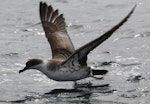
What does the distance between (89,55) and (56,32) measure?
3.68ft

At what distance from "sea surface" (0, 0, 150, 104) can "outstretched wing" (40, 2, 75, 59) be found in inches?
28.8

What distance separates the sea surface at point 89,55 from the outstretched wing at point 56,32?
0.73 meters

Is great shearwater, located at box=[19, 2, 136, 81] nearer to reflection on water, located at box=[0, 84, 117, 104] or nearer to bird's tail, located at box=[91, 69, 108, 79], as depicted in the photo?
bird's tail, located at box=[91, 69, 108, 79]

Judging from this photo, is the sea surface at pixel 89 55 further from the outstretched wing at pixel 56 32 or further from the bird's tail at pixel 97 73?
the outstretched wing at pixel 56 32

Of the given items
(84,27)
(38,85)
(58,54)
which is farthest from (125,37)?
(38,85)

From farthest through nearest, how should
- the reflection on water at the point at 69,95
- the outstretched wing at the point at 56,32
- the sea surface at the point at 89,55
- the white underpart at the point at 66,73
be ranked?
the outstretched wing at the point at 56,32, the white underpart at the point at 66,73, the sea surface at the point at 89,55, the reflection on water at the point at 69,95

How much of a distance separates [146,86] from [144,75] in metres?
0.73

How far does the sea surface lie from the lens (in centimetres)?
1056

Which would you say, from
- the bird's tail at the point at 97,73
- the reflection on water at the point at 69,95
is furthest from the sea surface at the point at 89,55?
the bird's tail at the point at 97,73

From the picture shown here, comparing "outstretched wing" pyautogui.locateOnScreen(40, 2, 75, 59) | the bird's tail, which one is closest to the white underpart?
the bird's tail

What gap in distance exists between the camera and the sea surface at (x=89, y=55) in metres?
10.6

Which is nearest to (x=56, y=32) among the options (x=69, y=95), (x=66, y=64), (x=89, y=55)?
(x=89, y=55)

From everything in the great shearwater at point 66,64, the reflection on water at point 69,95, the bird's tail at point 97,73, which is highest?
the great shearwater at point 66,64

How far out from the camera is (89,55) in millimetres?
13609
